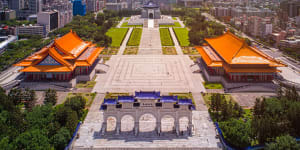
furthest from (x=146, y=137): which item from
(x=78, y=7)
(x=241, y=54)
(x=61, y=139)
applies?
(x=78, y=7)

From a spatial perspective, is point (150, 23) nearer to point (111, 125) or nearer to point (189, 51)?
point (189, 51)

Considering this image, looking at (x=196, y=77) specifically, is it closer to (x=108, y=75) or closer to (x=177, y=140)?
(x=108, y=75)

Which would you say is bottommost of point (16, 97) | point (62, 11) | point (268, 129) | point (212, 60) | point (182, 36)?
point (268, 129)

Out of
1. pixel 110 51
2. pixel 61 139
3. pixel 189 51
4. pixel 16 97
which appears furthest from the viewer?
pixel 110 51

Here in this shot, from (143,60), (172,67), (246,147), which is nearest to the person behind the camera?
(246,147)

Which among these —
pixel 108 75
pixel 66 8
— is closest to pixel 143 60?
pixel 108 75

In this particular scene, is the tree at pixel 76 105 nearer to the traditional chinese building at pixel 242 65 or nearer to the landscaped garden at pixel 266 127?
the landscaped garden at pixel 266 127

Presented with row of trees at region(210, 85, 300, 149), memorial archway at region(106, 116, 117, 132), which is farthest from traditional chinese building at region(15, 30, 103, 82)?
row of trees at region(210, 85, 300, 149)

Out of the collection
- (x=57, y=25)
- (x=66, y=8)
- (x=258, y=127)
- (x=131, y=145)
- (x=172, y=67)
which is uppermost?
(x=66, y=8)
